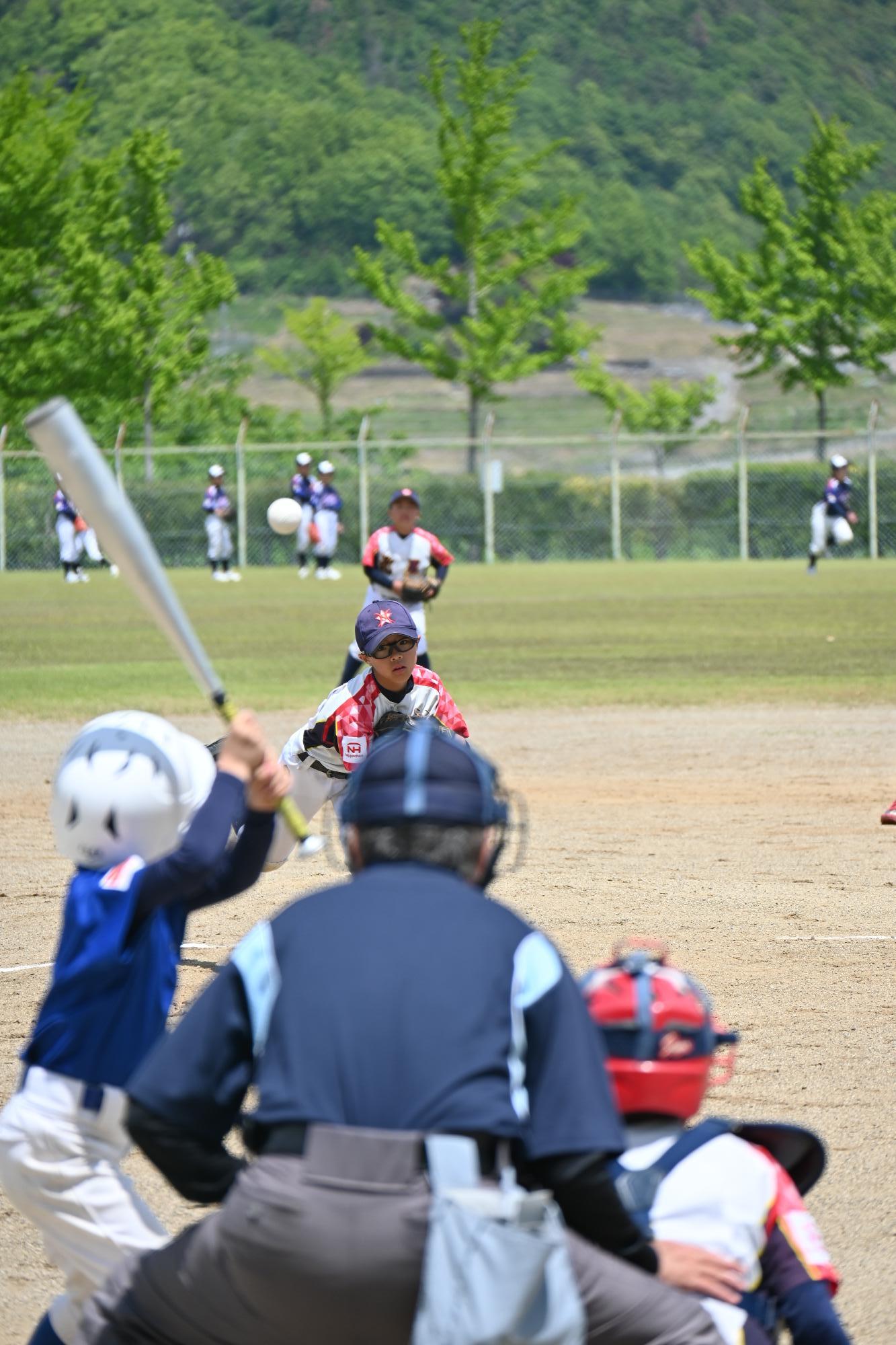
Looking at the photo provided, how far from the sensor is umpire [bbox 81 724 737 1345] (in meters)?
2.80

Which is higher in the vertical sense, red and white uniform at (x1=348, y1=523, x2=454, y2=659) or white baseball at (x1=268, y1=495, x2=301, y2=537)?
white baseball at (x1=268, y1=495, x2=301, y2=537)

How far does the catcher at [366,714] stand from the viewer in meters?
8.23

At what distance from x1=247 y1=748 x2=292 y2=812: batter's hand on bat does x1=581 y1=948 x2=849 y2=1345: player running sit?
78cm

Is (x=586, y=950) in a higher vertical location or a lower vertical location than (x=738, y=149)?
lower

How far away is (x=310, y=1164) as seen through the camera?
9.22 ft

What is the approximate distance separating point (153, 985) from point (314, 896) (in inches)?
31.9

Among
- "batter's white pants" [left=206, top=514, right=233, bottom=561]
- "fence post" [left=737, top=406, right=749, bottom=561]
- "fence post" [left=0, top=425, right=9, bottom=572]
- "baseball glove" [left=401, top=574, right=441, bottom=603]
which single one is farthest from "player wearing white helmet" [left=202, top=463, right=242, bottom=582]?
"baseball glove" [left=401, top=574, right=441, bottom=603]

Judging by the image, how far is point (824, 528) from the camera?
126 ft

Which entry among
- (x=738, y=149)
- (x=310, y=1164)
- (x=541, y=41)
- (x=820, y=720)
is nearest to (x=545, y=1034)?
(x=310, y=1164)

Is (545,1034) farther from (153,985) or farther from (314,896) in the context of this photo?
(153,985)

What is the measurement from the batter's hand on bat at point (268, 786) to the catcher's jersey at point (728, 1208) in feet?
3.27

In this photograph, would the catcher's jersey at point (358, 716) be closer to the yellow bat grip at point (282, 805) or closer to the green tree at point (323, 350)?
the yellow bat grip at point (282, 805)

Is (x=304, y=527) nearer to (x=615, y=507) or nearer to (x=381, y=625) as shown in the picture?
(x=615, y=507)

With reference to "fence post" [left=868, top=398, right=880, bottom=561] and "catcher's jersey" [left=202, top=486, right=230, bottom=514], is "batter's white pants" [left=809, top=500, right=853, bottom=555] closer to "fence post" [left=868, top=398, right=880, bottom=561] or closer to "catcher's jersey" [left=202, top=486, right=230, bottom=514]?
"fence post" [left=868, top=398, right=880, bottom=561]
